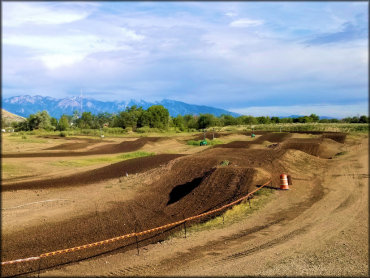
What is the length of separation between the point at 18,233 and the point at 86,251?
4489 millimetres

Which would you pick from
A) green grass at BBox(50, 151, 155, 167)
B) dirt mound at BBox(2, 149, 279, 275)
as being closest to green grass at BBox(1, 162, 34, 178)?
green grass at BBox(50, 151, 155, 167)

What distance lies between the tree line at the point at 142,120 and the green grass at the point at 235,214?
6418 cm

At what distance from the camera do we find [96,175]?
26.3 m

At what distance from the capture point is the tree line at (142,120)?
82812mm

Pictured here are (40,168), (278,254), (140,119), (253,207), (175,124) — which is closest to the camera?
(278,254)

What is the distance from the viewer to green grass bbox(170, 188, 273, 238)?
11.9 meters

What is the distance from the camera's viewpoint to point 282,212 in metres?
13.3

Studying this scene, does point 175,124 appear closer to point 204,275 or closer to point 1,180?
point 1,180

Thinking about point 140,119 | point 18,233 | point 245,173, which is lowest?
point 18,233

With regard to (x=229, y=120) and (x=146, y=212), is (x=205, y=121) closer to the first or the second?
(x=229, y=120)

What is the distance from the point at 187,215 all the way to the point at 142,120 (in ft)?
247

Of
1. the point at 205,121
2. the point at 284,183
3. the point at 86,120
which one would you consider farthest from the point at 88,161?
the point at 205,121

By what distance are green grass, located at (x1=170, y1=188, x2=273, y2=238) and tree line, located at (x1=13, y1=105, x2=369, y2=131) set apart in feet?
211

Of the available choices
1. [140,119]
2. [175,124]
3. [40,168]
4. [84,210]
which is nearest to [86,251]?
[84,210]
